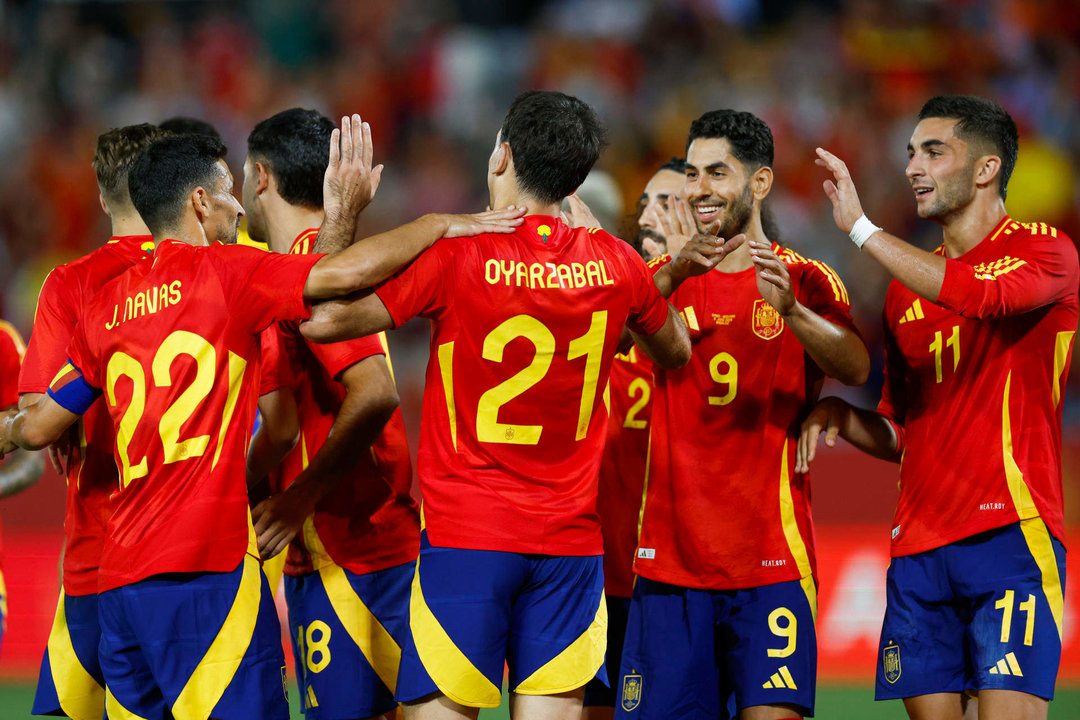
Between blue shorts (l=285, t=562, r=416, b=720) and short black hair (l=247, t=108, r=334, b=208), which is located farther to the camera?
short black hair (l=247, t=108, r=334, b=208)

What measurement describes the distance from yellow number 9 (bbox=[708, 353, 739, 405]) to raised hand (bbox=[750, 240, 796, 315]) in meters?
0.47

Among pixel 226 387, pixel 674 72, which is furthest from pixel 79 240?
pixel 226 387

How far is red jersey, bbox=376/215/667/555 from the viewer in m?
4.15

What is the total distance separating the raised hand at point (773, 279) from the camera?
15.4ft

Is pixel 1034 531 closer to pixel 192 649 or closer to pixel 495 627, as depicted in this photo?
pixel 495 627

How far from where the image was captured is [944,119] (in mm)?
5336

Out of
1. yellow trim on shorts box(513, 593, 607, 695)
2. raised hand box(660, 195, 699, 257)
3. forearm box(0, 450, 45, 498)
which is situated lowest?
yellow trim on shorts box(513, 593, 607, 695)

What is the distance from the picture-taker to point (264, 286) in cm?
418

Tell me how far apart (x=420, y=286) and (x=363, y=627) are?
161cm

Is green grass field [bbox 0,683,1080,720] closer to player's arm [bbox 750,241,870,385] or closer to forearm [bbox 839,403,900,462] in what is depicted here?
forearm [bbox 839,403,900,462]

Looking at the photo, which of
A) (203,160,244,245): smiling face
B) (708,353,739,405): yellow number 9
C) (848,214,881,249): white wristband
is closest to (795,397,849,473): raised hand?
(708,353,739,405): yellow number 9

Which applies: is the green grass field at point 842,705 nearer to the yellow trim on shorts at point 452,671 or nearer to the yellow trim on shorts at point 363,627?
the yellow trim on shorts at point 363,627

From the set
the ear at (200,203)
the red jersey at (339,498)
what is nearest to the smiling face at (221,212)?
the ear at (200,203)

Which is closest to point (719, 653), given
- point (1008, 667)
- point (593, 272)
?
point (1008, 667)
